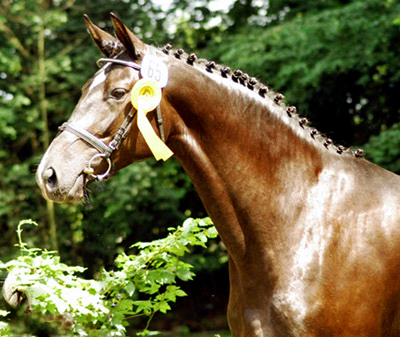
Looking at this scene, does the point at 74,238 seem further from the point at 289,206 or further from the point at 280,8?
the point at 289,206

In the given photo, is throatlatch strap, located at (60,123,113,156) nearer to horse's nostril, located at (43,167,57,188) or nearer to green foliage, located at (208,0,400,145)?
horse's nostril, located at (43,167,57,188)

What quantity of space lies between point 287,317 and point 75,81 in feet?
41.8

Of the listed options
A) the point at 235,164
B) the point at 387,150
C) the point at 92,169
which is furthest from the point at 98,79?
the point at 387,150

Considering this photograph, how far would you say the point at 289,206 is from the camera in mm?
2951

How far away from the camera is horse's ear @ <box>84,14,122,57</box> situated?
2.98 m

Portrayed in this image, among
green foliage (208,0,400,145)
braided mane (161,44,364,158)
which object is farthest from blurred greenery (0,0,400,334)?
braided mane (161,44,364,158)

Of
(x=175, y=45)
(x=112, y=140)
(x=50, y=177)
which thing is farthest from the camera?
(x=175, y=45)

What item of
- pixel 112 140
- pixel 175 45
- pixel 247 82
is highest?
pixel 247 82

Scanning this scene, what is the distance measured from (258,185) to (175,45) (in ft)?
39.1

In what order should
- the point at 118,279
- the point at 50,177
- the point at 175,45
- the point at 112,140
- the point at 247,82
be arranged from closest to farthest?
the point at 50,177 → the point at 112,140 → the point at 247,82 → the point at 118,279 → the point at 175,45

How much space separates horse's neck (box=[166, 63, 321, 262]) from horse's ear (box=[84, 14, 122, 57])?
0.40 meters

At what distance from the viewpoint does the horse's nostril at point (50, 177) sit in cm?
271

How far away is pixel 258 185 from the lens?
9.70 feet

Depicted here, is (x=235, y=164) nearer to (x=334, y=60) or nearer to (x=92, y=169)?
(x=92, y=169)
